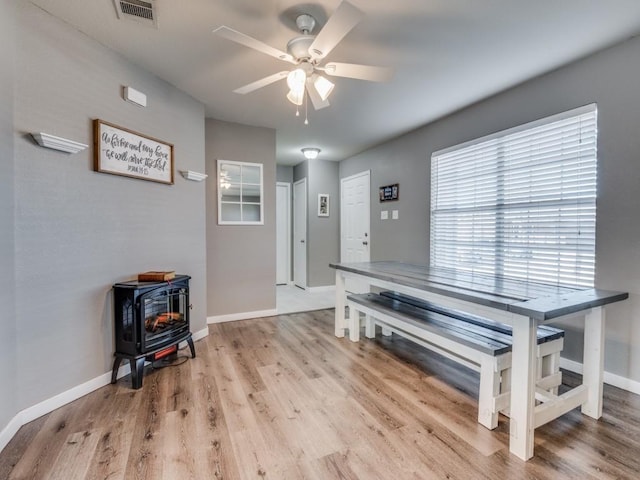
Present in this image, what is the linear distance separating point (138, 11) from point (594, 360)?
3340mm

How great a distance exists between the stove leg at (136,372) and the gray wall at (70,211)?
242mm

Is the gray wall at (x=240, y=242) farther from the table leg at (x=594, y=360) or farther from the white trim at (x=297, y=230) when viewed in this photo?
the table leg at (x=594, y=360)

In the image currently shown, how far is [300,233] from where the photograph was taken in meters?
5.92

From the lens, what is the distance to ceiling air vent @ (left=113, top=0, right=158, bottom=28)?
1744 millimetres

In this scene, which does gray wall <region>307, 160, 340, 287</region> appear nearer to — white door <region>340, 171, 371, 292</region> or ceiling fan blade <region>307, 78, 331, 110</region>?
white door <region>340, 171, 371, 292</region>

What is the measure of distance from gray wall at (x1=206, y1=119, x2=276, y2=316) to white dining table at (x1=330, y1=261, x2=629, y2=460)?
2.01 m

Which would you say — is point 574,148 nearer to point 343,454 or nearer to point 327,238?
point 343,454

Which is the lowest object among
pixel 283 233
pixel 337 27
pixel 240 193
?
pixel 283 233

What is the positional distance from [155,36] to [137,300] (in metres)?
1.81

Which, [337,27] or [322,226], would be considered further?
[322,226]

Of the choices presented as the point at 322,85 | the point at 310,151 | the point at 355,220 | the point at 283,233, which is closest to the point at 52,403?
the point at 322,85

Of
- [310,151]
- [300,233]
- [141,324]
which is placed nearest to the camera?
[141,324]

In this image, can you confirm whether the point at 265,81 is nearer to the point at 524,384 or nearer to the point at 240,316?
the point at 524,384

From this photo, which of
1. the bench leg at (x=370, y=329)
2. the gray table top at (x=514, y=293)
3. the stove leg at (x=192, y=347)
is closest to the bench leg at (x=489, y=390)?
the gray table top at (x=514, y=293)
